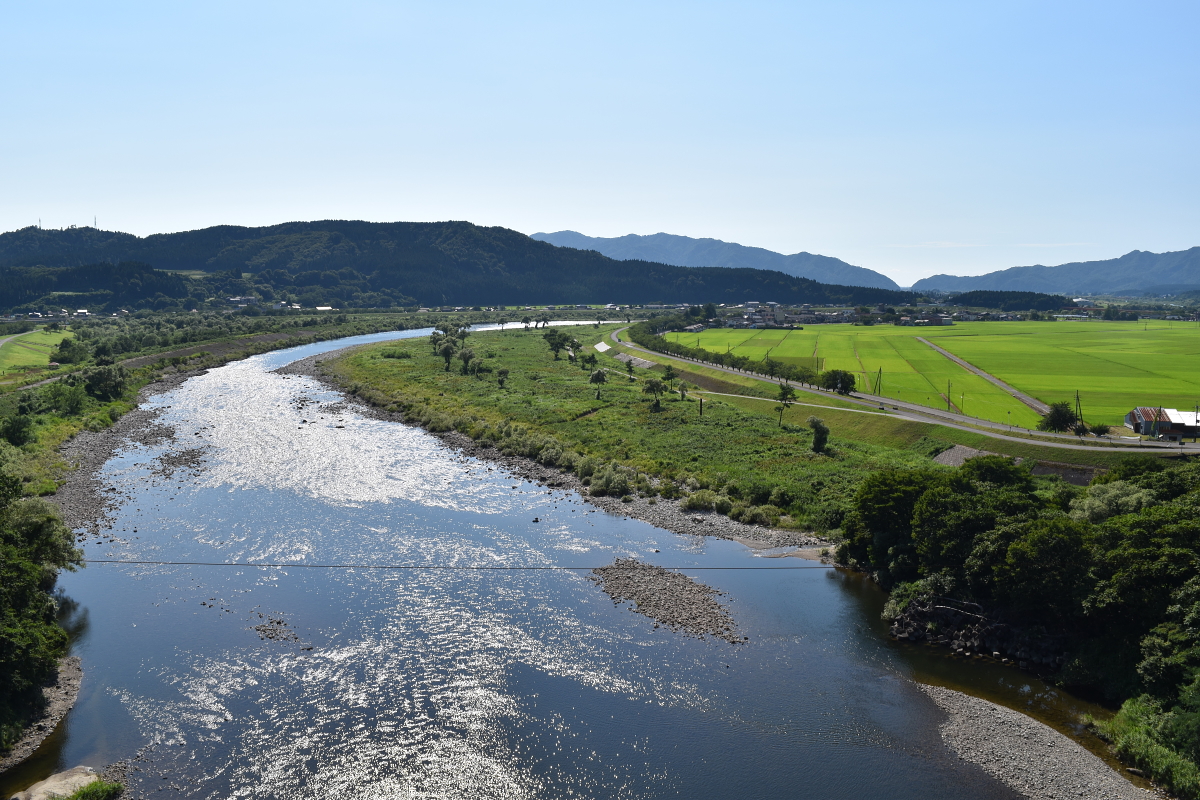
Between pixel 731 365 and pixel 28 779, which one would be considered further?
pixel 731 365

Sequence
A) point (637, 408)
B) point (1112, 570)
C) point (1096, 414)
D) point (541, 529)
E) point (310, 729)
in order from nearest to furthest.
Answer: point (310, 729) < point (1112, 570) < point (541, 529) < point (1096, 414) < point (637, 408)

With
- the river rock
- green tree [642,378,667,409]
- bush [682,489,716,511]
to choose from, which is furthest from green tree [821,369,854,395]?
the river rock

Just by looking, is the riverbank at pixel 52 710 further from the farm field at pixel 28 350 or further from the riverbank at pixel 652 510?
the farm field at pixel 28 350

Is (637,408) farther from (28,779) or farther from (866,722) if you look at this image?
(28,779)

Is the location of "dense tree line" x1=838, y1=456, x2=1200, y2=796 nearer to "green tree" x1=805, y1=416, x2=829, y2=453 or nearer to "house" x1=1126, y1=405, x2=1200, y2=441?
"green tree" x1=805, y1=416, x2=829, y2=453

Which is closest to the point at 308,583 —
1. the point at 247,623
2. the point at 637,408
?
the point at 247,623

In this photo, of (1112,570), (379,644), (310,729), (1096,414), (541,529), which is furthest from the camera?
(1096,414)
